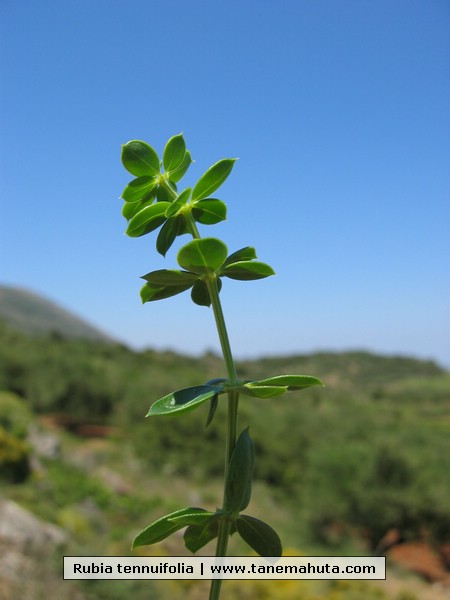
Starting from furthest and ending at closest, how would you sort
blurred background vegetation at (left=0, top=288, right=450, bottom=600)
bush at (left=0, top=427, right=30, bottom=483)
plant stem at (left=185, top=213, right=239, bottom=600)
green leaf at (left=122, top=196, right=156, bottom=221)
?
bush at (left=0, top=427, right=30, bottom=483)
blurred background vegetation at (left=0, top=288, right=450, bottom=600)
green leaf at (left=122, top=196, right=156, bottom=221)
plant stem at (left=185, top=213, right=239, bottom=600)

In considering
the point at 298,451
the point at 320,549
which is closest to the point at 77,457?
the point at 298,451

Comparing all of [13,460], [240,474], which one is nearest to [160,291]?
[240,474]

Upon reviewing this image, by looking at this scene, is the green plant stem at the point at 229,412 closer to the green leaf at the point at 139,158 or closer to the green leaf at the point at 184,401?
the green leaf at the point at 184,401

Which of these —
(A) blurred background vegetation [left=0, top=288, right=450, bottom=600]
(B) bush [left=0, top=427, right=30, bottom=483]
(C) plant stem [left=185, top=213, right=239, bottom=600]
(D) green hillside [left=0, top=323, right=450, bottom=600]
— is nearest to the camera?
(C) plant stem [left=185, top=213, right=239, bottom=600]

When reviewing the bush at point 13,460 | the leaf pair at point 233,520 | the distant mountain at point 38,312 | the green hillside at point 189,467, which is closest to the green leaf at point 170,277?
the leaf pair at point 233,520

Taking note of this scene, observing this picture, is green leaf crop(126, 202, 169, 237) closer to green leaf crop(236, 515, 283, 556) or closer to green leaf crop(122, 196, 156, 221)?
green leaf crop(122, 196, 156, 221)

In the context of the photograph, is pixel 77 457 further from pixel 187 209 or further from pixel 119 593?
pixel 187 209

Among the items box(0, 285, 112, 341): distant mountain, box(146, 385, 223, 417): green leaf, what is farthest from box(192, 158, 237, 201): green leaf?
box(0, 285, 112, 341): distant mountain

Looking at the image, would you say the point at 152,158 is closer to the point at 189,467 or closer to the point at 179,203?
the point at 179,203
